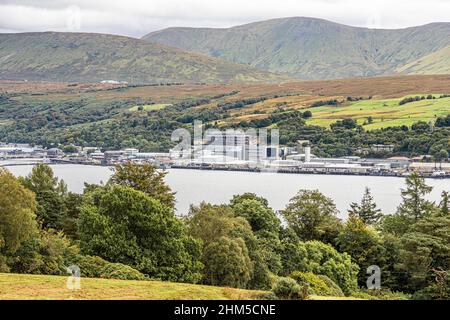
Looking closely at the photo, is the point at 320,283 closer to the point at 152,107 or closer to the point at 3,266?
the point at 3,266

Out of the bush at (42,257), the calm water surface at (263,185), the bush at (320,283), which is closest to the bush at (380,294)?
the bush at (320,283)

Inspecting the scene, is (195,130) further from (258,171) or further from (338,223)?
(338,223)

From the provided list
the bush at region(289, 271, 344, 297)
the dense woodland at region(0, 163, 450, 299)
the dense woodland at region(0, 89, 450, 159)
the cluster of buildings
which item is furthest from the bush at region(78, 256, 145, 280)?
the dense woodland at region(0, 89, 450, 159)

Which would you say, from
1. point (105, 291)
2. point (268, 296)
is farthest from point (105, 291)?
→ point (268, 296)

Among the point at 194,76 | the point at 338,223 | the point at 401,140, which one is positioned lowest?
the point at 338,223

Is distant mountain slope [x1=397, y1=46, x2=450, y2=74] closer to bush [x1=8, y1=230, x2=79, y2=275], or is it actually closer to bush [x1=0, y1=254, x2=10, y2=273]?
bush [x1=8, y1=230, x2=79, y2=275]

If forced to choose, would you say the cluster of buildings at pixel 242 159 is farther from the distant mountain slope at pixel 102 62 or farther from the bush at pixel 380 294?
the distant mountain slope at pixel 102 62
